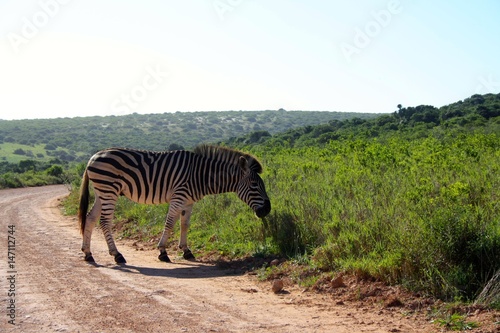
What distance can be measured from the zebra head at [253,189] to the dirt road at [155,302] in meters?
1.48

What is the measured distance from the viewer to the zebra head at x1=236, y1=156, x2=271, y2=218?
10156mm

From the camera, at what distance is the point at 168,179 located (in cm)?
1086

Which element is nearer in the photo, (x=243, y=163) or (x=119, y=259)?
(x=119, y=259)

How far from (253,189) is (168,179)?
70.1 inches

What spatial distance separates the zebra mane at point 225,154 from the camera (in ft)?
35.3

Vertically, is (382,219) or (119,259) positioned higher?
(382,219)

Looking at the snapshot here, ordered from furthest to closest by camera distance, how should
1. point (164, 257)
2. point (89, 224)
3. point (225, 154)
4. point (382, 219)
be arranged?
point (225, 154) → point (89, 224) → point (164, 257) → point (382, 219)

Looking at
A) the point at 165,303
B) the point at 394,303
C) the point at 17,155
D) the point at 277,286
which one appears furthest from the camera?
the point at 17,155

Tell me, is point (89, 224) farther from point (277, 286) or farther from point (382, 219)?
point (382, 219)

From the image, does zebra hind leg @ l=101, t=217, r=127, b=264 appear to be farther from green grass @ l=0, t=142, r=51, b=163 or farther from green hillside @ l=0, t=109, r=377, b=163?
green grass @ l=0, t=142, r=51, b=163

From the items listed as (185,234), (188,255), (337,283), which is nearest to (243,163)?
(185,234)

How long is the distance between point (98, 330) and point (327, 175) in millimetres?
7889

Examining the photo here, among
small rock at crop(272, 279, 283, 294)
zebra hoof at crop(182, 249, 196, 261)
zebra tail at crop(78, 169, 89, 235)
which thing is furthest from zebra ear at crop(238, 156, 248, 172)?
small rock at crop(272, 279, 283, 294)

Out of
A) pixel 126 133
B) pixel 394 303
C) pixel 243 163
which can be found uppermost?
pixel 126 133
